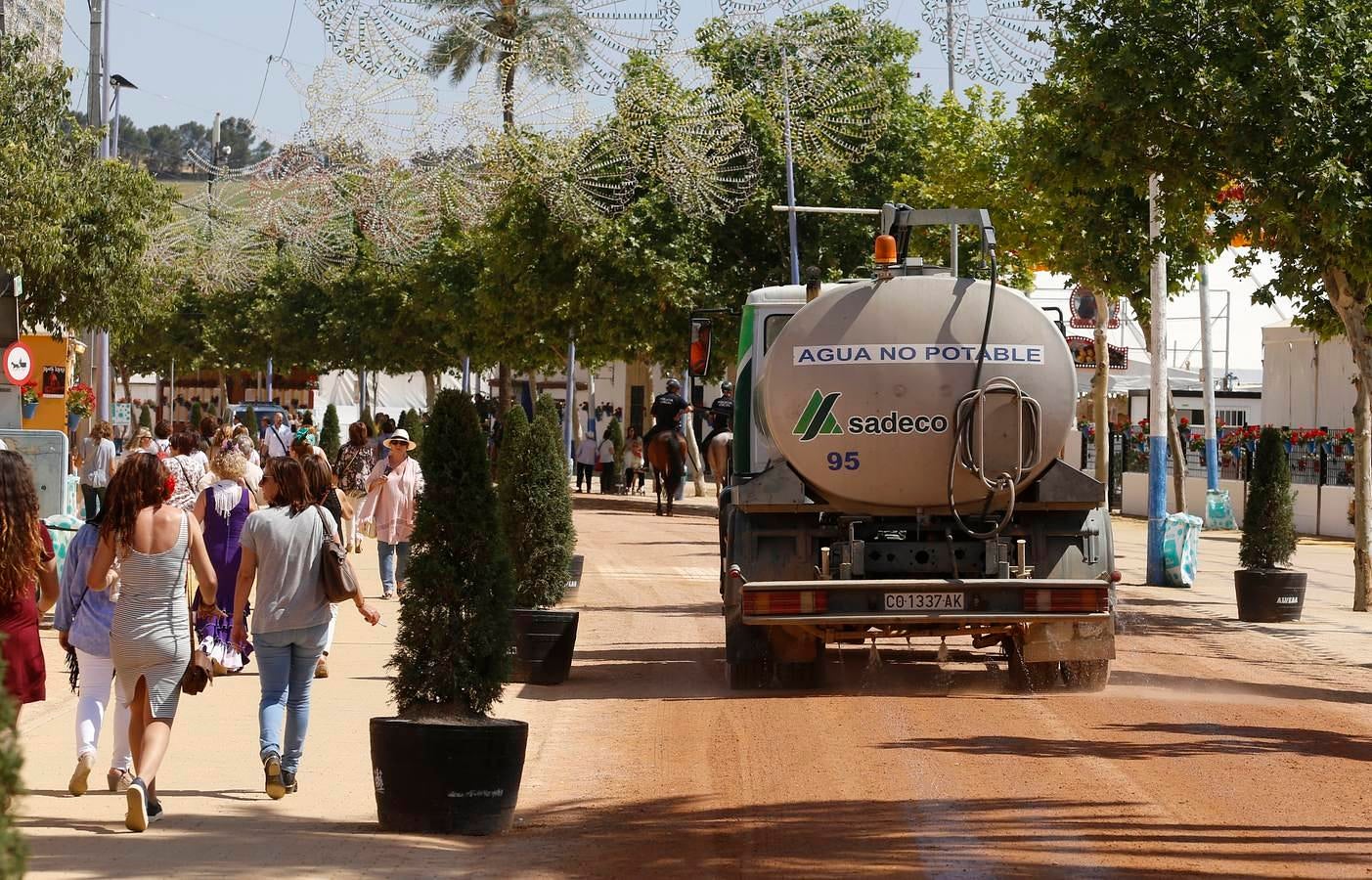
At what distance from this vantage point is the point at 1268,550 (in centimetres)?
1905

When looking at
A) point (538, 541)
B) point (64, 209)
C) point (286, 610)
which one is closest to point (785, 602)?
point (538, 541)

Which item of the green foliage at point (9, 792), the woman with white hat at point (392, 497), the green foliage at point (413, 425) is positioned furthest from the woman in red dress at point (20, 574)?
the green foliage at point (413, 425)

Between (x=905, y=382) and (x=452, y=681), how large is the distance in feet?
15.6

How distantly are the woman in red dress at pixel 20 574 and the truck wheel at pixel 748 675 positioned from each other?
6200 mm

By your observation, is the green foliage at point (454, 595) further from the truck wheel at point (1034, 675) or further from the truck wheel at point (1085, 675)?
the truck wheel at point (1085, 675)

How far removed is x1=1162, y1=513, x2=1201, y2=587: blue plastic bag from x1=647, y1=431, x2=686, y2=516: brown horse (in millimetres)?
12385

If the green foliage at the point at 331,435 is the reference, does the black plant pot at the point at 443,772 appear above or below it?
below

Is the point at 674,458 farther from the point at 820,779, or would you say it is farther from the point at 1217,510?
the point at 820,779

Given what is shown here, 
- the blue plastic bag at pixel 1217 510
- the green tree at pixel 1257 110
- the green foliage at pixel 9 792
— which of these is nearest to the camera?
the green foliage at pixel 9 792

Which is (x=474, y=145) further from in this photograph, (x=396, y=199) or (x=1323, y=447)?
(x=1323, y=447)

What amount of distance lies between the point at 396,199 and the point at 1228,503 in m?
18.4

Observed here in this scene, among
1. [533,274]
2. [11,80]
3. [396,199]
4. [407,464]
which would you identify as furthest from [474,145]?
[533,274]

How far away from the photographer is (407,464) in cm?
1866

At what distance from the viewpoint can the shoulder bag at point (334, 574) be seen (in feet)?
29.7
